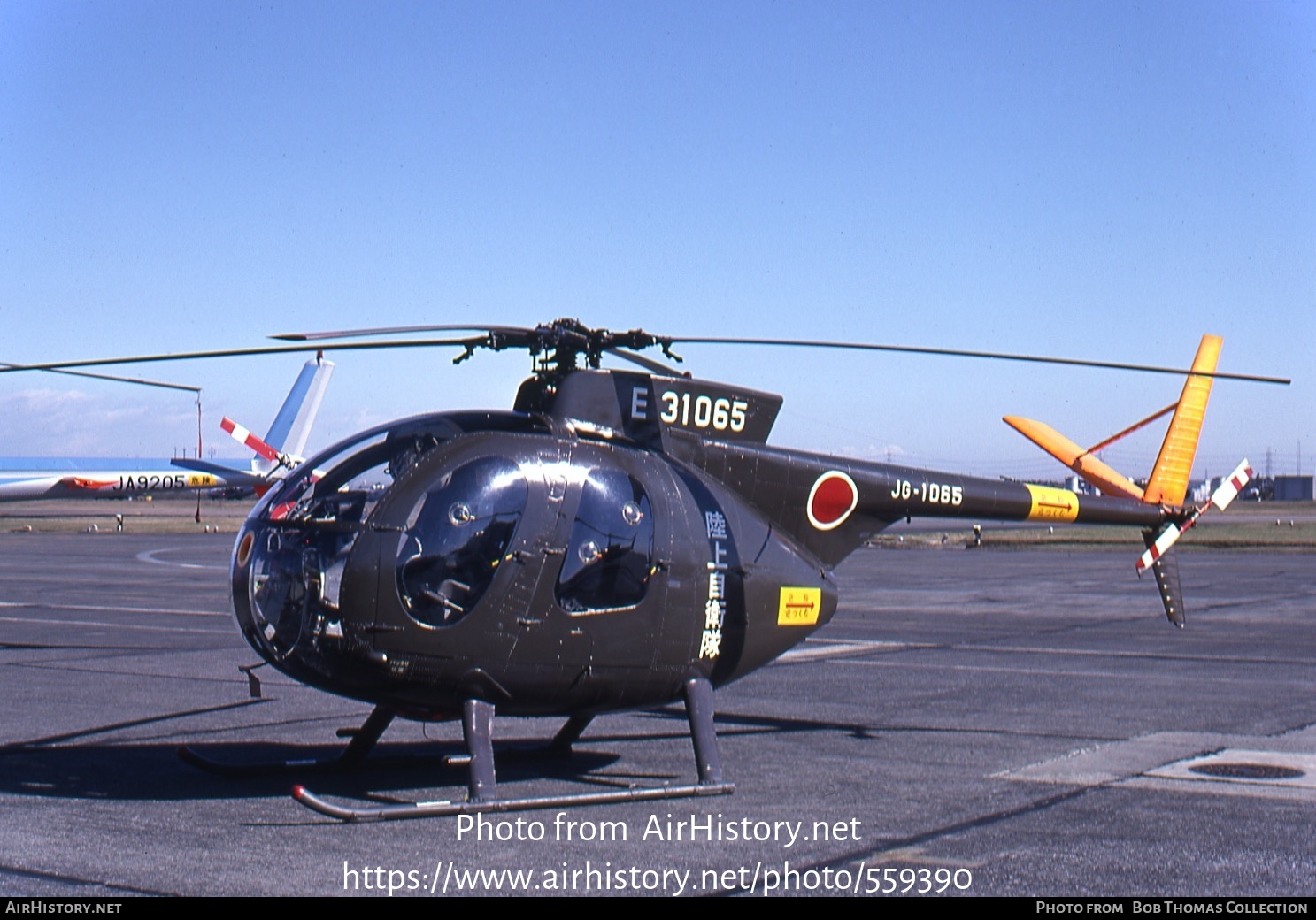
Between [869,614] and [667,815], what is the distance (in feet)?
54.1

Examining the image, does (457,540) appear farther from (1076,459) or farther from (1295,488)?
(1295,488)

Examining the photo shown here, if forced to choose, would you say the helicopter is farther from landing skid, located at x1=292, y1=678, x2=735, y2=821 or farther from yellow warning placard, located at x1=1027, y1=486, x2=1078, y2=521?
yellow warning placard, located at x1=1027, y1=486, x2=1078, y2=521

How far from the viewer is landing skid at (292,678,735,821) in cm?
809

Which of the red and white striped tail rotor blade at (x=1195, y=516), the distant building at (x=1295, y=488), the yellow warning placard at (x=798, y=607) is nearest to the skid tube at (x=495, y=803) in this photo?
the yellow warning placard at (x=798, y=607)

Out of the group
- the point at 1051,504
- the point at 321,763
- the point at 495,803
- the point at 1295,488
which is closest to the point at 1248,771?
the point at 1051,504

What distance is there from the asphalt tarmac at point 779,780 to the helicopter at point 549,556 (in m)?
0.52

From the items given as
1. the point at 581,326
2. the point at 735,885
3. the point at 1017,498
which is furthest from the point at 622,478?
the point at 1017,498

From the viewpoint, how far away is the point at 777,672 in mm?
16375

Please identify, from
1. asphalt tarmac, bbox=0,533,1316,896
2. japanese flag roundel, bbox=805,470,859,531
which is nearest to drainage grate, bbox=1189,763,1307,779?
asphalt tarmac, bbox=0,533,1316,896

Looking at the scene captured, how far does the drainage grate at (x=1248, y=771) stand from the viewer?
993 centimetres

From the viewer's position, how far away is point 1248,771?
33.2 ft

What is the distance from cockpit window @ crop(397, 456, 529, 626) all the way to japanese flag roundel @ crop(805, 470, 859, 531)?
9.76 feet

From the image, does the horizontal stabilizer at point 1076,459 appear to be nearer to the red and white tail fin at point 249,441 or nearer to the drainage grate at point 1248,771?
the drainage grate at point 1248,771

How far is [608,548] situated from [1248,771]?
505 centimetres
